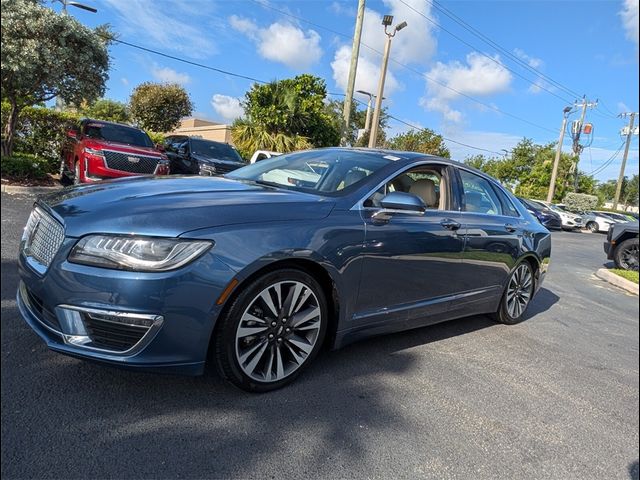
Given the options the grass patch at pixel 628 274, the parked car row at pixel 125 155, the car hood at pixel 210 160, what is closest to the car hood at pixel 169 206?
the parked car row at pixel 125 155

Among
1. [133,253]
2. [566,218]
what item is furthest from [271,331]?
[566,218]

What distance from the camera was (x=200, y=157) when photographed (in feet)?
40.3

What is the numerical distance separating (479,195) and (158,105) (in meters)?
31.4

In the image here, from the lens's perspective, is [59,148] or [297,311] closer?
[297,311]

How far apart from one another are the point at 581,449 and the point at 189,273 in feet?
7.66

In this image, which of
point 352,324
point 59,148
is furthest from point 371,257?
point 59,148

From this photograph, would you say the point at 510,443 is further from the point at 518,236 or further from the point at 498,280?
the point at 518,236

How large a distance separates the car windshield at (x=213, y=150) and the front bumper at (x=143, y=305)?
10724mm

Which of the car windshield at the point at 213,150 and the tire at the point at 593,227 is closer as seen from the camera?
the car windshield at the point at 213,150

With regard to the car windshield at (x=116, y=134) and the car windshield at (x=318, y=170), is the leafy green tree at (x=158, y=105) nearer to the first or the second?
the car windshield at (x=116, y=134)

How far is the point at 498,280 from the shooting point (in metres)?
4.29

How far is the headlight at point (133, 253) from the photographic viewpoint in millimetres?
2217

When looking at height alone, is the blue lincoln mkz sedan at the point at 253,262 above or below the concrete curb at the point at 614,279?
above

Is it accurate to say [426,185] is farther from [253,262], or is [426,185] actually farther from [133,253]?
[133,253]
